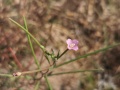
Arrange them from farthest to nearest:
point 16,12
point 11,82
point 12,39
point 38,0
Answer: point 38,0 → point 16,12 → point 12,39 → point 11,82

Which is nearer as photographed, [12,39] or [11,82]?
[11,82]

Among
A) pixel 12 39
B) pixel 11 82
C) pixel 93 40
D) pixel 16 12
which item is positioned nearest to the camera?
pixel 11 82

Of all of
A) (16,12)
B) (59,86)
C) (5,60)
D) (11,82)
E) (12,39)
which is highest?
(16,12)

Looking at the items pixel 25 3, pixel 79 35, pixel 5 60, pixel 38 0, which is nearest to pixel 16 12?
pixel 25 3

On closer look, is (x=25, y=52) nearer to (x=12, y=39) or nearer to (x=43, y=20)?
(x=12, y=39)

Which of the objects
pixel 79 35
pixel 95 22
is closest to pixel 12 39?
pixel 79 35

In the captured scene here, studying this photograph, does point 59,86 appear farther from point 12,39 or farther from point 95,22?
point 95,22

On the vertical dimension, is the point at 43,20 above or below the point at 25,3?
Answer: below
